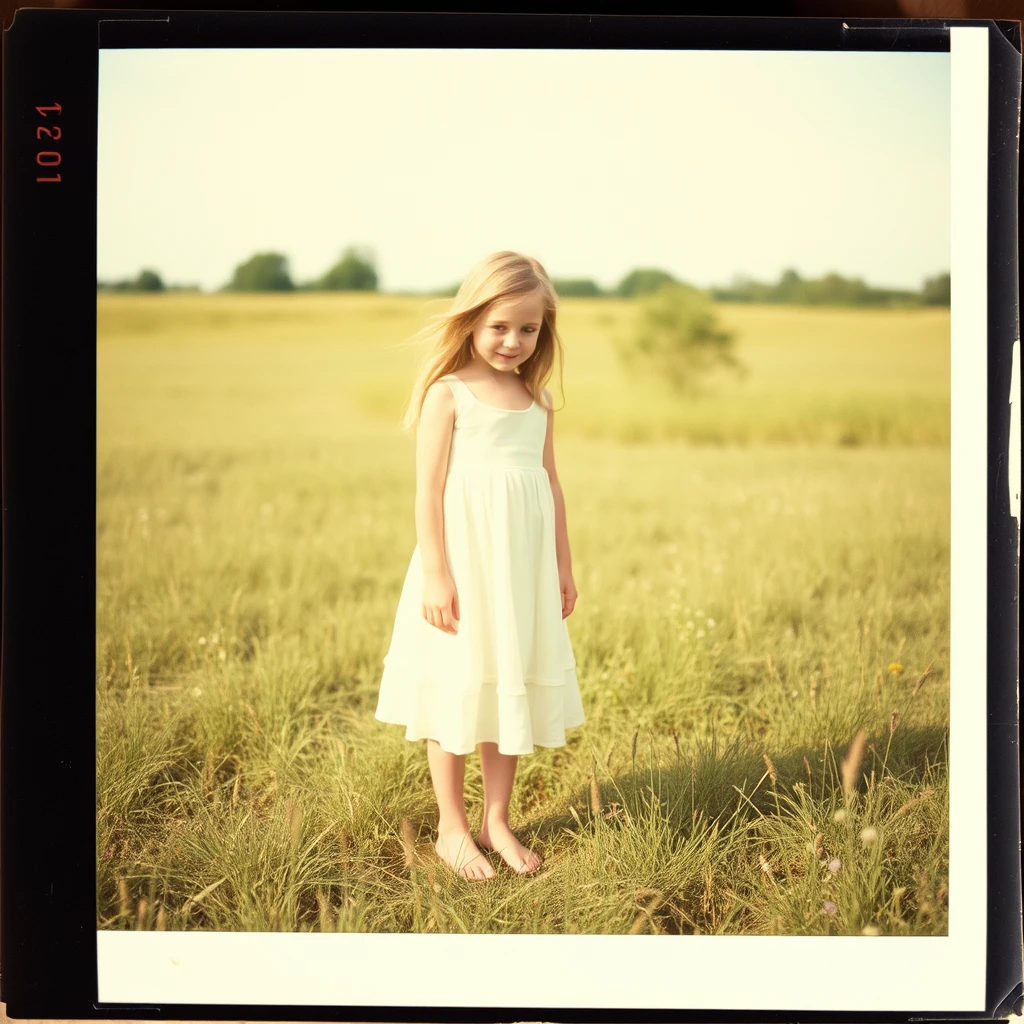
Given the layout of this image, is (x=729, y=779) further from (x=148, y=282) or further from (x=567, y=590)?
(x=148, y=282)

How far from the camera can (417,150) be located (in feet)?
6.85

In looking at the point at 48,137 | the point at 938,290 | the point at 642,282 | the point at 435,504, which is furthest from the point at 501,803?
the point at 642,282

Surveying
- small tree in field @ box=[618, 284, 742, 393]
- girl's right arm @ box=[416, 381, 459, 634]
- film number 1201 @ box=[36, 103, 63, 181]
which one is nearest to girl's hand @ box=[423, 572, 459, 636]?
girl's right arm @ box=[416, 381, 459, 634]

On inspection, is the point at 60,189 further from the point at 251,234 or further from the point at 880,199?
the point at 880,199

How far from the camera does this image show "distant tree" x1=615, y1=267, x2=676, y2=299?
9.70 feet

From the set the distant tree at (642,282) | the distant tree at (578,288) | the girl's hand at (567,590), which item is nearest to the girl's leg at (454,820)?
the girl's hand at (567,590)

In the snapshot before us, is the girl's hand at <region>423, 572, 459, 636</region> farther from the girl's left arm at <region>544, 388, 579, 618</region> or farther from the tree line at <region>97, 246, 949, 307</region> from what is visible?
the tree line at <region>97, 246, 949, 307</region>

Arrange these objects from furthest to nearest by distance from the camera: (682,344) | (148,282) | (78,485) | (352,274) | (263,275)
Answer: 1. (682,344)
2. (352,274)
3. (263,275)
4. (148,282)
5. (78,485)

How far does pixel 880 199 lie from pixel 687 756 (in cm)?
145

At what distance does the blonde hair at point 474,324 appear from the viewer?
1785 millimetres

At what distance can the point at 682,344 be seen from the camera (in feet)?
17.1

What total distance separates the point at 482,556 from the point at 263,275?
159cm

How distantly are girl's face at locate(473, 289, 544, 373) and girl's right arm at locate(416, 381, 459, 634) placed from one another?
0.13 m

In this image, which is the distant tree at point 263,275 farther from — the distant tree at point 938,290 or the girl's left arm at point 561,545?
the distant tree at point 938,290
